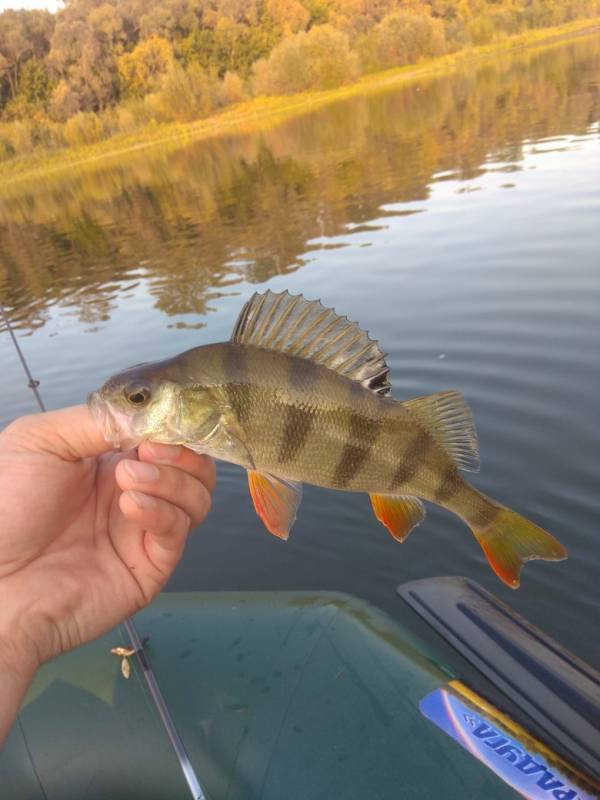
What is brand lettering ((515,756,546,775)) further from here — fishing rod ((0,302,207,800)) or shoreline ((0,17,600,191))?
shoreline ((0,17,600,191))

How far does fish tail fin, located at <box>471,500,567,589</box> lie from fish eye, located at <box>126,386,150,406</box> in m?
1.09

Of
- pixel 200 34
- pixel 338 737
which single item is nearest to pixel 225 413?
pixel 338 737

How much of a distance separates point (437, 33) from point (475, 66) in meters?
9.73

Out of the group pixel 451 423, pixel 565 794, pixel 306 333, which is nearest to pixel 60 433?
pixel 306 333

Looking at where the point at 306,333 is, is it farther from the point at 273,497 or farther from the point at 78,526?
the point at 78,526

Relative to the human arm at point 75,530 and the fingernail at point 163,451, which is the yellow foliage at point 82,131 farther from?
the fingernail at point 163,451

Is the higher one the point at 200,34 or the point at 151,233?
the point at 200,34

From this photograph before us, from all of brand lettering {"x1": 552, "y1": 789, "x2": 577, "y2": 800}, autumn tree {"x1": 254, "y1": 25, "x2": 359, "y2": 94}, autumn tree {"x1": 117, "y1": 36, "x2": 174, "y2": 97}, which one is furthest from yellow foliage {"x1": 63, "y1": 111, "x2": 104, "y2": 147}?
brand lettering {"x1": 552, "y1": 789, "x2": 577, "y2": 800}

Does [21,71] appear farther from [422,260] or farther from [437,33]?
[422,260]

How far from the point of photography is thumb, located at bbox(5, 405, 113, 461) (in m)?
1.84

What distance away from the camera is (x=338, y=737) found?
2.25 m

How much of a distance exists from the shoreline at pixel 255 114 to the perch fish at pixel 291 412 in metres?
40.7

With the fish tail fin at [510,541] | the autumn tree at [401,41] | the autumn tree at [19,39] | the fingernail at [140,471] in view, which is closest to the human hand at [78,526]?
the fingernail at [140,471]

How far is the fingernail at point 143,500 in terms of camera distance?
1.80 metres
